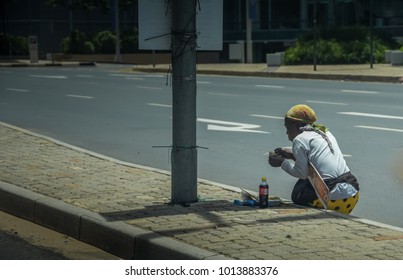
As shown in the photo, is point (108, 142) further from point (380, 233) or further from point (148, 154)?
point (380, 233)

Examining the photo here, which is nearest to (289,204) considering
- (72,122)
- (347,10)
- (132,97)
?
(72,122)

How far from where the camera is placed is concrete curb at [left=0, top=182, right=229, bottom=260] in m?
6.79

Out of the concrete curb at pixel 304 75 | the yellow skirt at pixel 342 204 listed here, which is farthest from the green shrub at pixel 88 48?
the yellow skirt at pixel 342 204

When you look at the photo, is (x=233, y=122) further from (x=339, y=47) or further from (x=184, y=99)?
(x=339, y=47)

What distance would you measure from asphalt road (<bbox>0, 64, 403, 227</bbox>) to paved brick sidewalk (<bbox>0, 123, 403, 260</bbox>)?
3.88 ft

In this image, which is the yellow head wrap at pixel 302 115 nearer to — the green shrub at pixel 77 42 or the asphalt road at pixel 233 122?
the asphalt road at pixel 233 122

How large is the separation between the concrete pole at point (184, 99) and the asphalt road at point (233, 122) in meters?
1.76

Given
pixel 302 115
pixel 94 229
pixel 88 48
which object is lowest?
pixel 94 229

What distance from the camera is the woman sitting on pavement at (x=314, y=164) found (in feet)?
27.1

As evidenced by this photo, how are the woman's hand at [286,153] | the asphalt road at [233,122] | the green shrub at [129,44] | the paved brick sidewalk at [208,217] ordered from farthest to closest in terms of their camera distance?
the green shrub at [129,44] → the asphalt road at [233,122] → the woman's hand at [286,153] → the paved brick sidewalk at [208,217]

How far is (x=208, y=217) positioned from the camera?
25.7 ft

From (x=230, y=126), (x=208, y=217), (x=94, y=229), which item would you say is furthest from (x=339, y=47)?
(x=94, y=229)

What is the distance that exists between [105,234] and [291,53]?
3426 centimetres

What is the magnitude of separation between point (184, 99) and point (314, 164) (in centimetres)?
126
